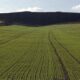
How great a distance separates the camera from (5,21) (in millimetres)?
153375

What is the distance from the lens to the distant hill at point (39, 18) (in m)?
154

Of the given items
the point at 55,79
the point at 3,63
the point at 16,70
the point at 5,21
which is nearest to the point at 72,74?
the point at 55,79

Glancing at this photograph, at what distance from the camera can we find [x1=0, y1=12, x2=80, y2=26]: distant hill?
154 metres

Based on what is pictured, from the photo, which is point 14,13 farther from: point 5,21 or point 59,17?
point 59,17

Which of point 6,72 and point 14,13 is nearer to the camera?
point 6,72

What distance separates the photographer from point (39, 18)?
159 meters

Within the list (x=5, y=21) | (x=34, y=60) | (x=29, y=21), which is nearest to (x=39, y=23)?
(x=29, y=21)

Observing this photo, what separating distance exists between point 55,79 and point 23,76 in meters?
1.44

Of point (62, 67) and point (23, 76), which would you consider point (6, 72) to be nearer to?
point (23, 76)

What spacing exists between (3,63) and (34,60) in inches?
85.9

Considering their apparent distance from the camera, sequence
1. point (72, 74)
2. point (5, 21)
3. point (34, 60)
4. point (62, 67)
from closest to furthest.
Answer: point (72, 74)
point (62, 67)
point (34, 60)
point (5, 21)

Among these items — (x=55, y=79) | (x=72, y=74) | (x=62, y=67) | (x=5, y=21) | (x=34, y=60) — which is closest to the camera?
(x=55, y=79)

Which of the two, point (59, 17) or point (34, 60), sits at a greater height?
point (34, 60)

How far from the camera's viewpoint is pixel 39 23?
157 metres
